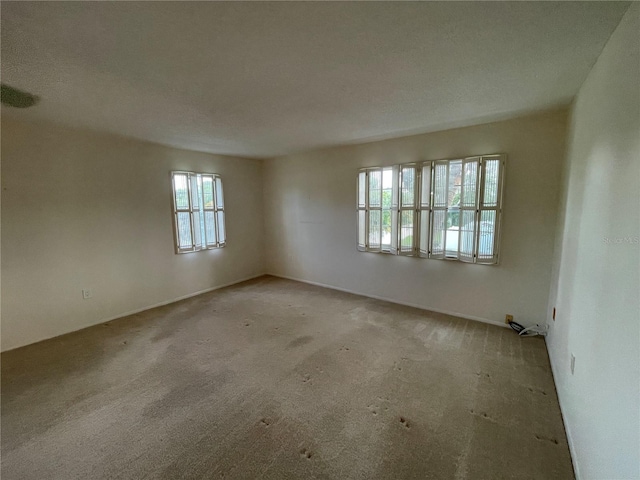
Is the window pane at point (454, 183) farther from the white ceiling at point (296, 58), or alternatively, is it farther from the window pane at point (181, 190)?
the window pane at point (181, 190)

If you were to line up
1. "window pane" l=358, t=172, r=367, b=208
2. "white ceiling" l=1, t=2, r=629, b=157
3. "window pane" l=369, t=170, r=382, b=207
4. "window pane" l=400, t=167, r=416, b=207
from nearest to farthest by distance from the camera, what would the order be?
"white ceiling" l=1, t=2, r=629, b=157 < "window pane" l=400, t=167, r=416, b=207 < "window pane" l=369, t=170, r=382, b=207 < "window pane" l=358, t=172, r=367, b=208

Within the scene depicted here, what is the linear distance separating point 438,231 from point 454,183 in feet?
2.13

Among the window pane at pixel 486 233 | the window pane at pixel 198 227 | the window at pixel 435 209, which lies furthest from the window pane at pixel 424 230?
the window pane at pixel 198 227

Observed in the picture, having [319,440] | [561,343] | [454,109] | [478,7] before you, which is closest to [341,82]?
[478,7]

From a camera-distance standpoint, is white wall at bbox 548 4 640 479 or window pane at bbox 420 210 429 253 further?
window pane at bbox 420 210 429 253

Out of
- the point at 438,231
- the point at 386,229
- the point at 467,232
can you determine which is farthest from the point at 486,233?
the point at 386,229

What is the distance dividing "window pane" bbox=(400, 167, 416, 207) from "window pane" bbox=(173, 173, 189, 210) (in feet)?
11.3

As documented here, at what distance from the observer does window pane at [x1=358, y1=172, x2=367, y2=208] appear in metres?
4.23

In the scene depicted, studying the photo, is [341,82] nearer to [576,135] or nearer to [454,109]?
[454,109]

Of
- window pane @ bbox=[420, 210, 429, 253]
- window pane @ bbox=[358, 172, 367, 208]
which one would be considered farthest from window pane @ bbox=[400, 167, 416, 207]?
window pane @ bbox=[358, 172, 367, 208]

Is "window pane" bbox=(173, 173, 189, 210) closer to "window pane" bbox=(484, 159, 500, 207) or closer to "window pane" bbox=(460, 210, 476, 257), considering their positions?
"window pane" bbox=(460, 210, 476, 257)

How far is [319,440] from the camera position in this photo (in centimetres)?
173

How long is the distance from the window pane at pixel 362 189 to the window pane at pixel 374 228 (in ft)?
0.73

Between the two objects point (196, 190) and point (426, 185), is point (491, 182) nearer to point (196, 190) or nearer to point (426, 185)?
point (426, 185)
